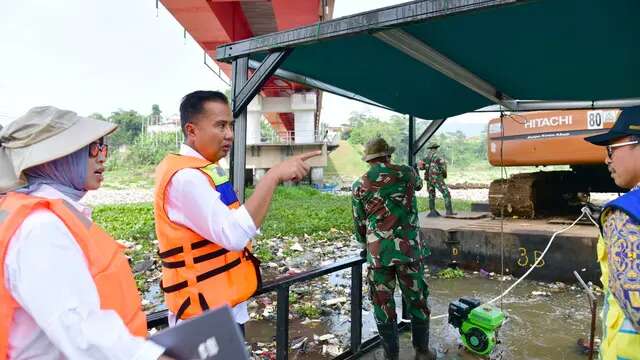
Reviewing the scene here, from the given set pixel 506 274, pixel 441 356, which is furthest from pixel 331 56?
pixel 506 274

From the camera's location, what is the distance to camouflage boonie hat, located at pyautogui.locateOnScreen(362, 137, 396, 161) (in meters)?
3.40

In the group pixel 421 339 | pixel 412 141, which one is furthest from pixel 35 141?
pixel 412 141

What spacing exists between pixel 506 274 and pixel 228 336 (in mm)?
6125

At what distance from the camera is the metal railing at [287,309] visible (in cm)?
243

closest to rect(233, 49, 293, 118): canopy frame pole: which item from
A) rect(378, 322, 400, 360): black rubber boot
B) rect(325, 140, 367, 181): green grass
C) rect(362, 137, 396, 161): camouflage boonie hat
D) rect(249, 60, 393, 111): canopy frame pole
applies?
rect(249, 60, 393, 111): canopy frame pole

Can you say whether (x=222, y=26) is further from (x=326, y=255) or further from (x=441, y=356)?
(x=441, y=356)

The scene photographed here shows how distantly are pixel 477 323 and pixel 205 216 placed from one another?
109 inches

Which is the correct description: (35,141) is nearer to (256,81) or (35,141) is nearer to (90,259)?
(90,259)

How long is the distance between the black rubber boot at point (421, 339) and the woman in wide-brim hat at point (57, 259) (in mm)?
2635

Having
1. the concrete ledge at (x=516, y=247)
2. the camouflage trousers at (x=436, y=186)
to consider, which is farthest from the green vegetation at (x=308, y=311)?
the camouflage trousers at (x=436, y=186)

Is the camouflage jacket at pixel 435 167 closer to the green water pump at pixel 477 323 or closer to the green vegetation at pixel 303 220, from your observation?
the green vegetation at pixel 303 220

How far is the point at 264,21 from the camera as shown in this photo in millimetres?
10578

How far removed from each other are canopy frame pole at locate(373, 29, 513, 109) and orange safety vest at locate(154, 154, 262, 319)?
1232 mm

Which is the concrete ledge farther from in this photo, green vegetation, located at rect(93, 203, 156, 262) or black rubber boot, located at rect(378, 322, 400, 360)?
green vegetation, located at rect(93, 203, 156, 262)
